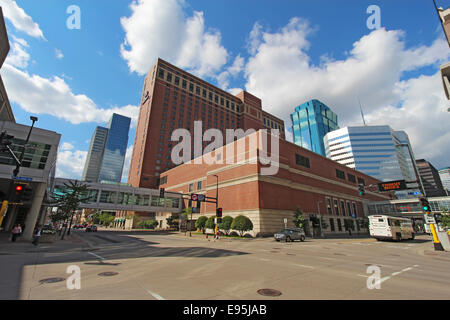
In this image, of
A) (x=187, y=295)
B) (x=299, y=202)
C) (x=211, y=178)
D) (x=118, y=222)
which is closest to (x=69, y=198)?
(x=211, y=178)

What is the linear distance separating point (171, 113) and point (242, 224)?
241 feet

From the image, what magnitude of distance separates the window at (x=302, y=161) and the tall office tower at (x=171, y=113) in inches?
2226

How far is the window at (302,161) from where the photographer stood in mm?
47625

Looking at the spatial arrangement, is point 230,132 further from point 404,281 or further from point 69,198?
point 404,281

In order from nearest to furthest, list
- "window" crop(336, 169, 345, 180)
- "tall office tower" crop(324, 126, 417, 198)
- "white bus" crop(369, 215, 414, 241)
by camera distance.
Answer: "white bus" crop(369, 215, 414, 241)
"window" crop(336, 169, 345, 180)
"tall office tower" crop(324, 126, 417, 198)

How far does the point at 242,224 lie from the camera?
35781mm

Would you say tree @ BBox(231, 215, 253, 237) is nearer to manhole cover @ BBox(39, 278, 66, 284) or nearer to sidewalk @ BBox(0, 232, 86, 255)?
sidewalk @ BBox(0, 232, 86, 255)

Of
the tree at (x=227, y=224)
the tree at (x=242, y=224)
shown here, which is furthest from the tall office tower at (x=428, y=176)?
the tree at (x=227, y=224)

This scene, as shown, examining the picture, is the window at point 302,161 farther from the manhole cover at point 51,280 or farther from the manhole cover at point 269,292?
the manhole cover at point 51,280

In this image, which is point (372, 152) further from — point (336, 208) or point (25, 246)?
point (25, 246)

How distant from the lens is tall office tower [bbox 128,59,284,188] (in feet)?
282

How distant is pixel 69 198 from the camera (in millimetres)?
29609

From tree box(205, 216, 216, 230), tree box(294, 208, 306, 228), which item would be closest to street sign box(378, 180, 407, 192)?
tree box(294, 208, 306, 228)
